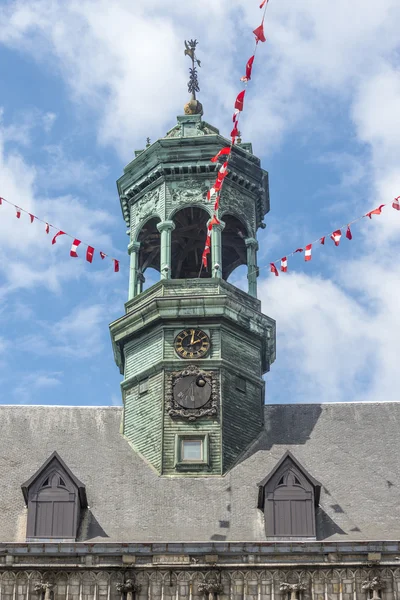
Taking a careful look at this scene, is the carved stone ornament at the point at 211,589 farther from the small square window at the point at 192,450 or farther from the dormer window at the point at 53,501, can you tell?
the small square window at the point at 192,450

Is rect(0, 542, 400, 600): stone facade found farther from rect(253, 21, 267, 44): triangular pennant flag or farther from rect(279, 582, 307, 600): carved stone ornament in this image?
rect(253, 21, 267, 44): triangular pennant flag

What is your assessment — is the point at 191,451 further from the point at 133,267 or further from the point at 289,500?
the point at 133,267

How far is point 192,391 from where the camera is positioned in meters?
51.1

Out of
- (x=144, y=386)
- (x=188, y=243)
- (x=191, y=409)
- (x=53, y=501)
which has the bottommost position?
(x=53, y=501)

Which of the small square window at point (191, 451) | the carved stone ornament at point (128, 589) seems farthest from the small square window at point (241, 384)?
the carved stone ornament at point (128, 589)

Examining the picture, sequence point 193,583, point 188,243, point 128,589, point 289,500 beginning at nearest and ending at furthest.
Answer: point 128,589 → point 193,583 → point 289,500 → point 188,243

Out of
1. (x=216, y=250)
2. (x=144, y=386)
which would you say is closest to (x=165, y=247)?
(x=216, y=250)

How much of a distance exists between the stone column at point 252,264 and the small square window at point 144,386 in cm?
620

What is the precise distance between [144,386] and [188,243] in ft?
31.8

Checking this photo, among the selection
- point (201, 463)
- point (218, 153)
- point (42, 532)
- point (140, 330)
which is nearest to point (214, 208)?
point (218, 153)

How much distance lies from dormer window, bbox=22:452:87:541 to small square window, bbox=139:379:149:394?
19.6ft

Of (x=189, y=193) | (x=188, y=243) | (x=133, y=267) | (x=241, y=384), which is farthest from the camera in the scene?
(x=188, y=243)

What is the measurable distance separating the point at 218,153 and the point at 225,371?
32.0 feet

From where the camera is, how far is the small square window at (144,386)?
171ft
